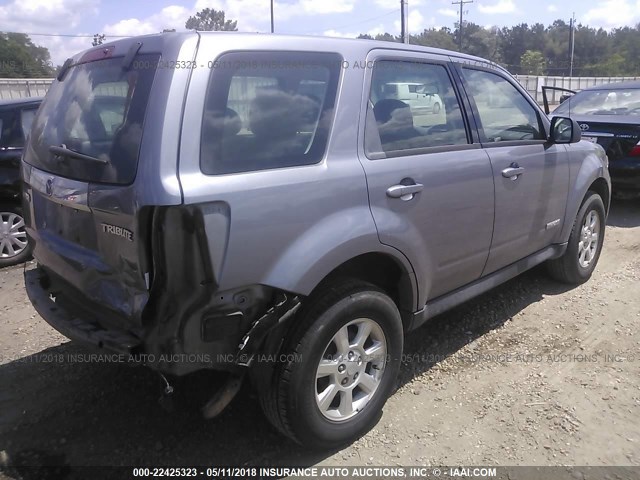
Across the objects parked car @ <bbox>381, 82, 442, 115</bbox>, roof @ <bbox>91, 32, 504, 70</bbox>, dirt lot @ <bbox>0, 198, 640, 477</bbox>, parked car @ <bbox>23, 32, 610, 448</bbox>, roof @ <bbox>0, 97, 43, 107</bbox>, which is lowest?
dirt lot @ <bbox>0, 198, 640, 477</bbox>

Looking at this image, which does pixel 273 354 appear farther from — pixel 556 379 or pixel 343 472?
pixel 556 379

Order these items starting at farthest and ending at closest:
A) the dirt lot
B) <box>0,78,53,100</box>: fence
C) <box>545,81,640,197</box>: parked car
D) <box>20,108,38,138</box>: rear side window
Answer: <box>0,78,53,100</box>: fence, <box>545,81,640,197</box>: parked car, <box>20,108,38,138</box>: rear side window, the dirt lot

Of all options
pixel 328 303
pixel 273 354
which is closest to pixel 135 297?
pixel 273 354

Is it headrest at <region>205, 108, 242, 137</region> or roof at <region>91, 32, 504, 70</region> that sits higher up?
roof at <region>91, 32, 504, 70</region>

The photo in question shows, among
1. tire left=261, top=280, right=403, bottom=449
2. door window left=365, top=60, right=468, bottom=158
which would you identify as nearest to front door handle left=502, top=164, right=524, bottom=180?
door window left=365, top=60, right=468, bottom=158

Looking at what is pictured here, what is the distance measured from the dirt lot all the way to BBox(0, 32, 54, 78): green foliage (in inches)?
2133

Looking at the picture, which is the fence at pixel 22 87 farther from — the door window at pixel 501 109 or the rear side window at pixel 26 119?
the door window at pixel 501 109

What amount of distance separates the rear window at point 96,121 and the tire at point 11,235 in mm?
3102

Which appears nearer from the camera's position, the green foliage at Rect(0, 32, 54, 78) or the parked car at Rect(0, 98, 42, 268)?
the parked car at Rect(0, 98, 42, 268)

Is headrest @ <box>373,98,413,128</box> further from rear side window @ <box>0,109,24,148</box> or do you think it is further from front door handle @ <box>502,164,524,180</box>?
rear side window @ <box>0,109,24,148</box>

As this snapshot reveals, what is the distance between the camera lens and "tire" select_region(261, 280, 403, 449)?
7.94ft

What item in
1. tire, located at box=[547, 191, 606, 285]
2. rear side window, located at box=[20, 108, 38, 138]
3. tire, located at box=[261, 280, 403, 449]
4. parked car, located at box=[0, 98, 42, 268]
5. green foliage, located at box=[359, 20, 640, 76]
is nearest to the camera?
tire, located at box=[261, 280, 403, 449]

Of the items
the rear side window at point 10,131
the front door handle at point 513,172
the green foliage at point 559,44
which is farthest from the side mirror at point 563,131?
the green foliage at point 559,44

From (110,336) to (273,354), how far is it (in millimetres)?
695
